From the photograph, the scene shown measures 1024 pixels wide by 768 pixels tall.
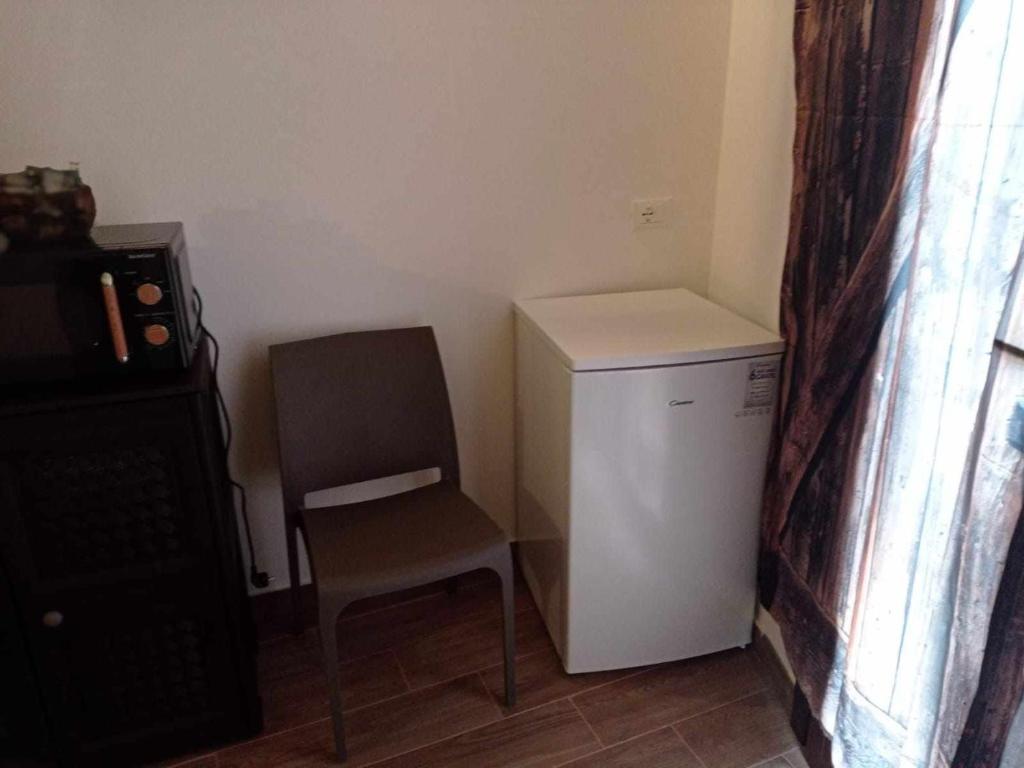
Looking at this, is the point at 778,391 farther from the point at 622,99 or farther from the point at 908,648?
the point at 622,99

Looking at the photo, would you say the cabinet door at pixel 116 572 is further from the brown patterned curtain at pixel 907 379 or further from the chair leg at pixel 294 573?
the brown patterned curtain at pixel 907 379

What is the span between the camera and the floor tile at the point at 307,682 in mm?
1837

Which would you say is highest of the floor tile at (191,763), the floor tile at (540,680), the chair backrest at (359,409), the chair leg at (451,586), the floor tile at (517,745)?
the chair backrest at (359,409)

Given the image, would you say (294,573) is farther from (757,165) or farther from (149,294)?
(757,165)

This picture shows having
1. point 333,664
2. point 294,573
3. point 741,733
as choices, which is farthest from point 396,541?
point 741,733

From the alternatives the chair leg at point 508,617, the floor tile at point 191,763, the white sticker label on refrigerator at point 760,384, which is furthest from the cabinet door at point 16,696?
the white sticker label on refrigerator at point 760,384

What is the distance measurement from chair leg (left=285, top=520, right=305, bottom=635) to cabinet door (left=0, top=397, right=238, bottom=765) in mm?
Answer: 319

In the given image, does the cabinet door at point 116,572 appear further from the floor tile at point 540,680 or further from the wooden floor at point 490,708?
the floor tile at point 540,680

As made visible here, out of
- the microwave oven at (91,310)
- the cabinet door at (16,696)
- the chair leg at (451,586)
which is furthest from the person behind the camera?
the chair leg at (451,586)

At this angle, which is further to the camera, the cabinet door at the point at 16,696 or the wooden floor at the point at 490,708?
the wooden floor at the point at 490,708

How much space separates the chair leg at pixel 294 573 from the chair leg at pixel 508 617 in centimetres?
53

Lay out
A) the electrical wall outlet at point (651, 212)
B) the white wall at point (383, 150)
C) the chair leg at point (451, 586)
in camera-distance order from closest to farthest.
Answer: the white wall at point (383, 150) → the electrical wall outlet at point (651, 212) → the chair leg at point (451, 586)

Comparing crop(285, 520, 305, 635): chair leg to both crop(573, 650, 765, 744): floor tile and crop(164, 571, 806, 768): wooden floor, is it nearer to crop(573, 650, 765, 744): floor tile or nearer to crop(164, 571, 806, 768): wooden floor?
crop(164, 571, 806, 768): wooden floor

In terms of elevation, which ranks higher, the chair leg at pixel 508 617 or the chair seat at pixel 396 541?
the chair seat at pixel 396 541
